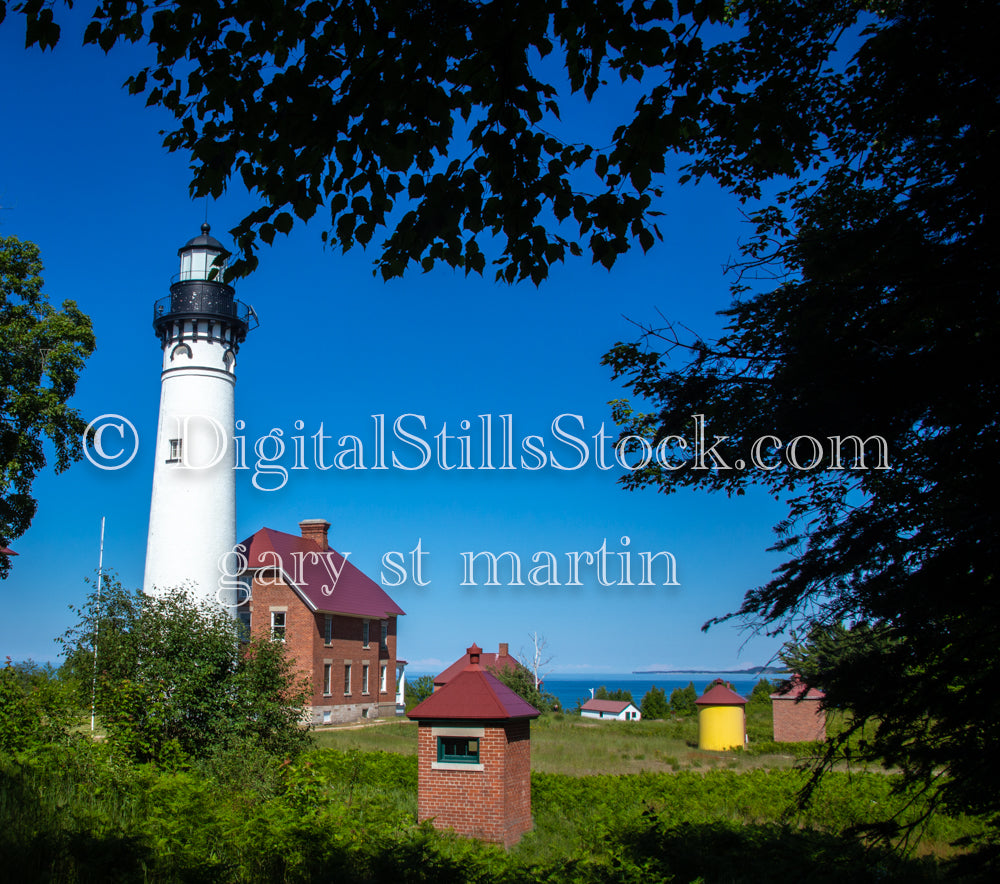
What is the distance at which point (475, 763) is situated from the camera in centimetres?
1652

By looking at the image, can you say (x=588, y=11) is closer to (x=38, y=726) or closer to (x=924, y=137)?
(x=924, y=137)

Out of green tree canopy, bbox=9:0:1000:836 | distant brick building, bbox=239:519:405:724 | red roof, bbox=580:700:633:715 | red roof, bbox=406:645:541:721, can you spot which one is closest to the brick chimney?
distant brick building, bbox=239:519:405:724

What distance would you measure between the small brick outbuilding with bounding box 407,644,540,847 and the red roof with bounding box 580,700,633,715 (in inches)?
2863

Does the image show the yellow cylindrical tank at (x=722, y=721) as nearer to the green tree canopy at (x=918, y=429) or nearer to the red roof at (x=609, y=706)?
the green tree canopy at (x=918, y=429)

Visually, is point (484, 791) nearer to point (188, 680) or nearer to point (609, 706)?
point (188, 680)

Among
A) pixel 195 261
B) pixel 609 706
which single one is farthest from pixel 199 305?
pixel 609 706

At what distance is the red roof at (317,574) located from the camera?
1542 inches

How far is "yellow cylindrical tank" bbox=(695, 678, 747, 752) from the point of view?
3344 cm

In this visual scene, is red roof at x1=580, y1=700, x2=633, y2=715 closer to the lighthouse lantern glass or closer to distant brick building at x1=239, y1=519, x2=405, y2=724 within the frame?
distant brick building at x1=239, y1=519, x2=405, y2=724

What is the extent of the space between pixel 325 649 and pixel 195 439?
13.5m

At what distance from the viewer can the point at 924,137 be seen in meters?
6.73

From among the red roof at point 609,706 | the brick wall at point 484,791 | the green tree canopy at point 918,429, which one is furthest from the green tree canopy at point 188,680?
the red roof at point 609,706

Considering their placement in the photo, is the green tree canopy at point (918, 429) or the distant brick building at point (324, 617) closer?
the green tree canopy at point (918, 429)

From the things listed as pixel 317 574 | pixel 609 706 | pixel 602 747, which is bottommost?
pixel 609 706
